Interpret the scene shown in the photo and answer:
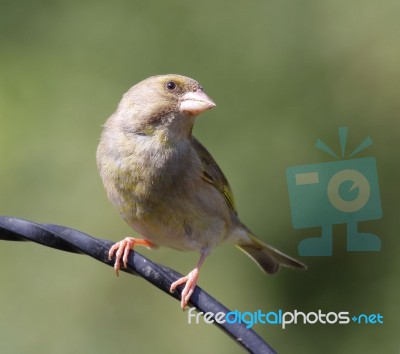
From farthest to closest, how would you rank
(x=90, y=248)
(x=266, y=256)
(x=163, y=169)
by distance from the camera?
(x=266, y=256)
(x=163, y=169)
(x=90, y=248)

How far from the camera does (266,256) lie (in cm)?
470

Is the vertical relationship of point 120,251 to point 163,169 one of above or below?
below

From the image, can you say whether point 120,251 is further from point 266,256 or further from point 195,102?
point 266,256

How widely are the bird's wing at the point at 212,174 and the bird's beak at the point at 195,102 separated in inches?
9.9

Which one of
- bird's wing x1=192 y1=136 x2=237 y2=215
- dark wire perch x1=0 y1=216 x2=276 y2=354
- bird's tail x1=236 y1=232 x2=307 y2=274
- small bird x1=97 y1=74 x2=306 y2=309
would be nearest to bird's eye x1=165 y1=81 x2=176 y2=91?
small bird x1=97 y1=74 x2=306 y2=309

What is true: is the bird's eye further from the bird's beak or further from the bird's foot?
the bird's foot

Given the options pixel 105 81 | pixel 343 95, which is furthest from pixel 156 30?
pixel 343 95

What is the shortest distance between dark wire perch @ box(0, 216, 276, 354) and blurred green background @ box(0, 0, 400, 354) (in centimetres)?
215

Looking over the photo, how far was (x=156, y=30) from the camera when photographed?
5.95 metres

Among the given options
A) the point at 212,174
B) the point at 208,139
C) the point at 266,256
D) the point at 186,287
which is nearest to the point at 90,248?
the point at 186,287

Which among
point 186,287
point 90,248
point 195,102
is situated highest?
point 195,102

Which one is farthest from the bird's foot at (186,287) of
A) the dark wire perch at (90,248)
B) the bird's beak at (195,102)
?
the bird's beak at (195,102)

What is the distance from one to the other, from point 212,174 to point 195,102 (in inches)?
17.0

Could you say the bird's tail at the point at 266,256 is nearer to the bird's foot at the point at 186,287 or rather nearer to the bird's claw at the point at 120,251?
the bird's foot at the point at 186,287
